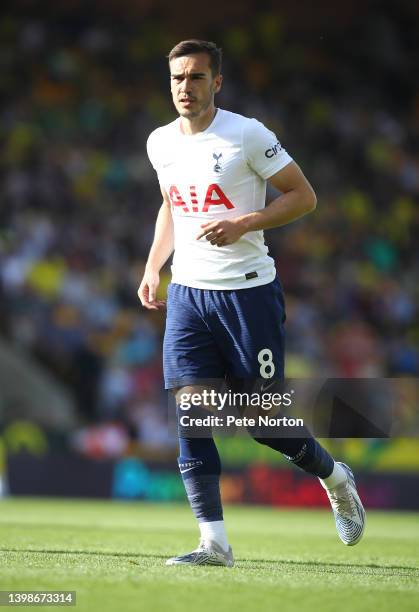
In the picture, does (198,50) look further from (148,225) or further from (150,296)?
(148,225)

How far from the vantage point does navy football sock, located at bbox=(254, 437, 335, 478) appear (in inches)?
224

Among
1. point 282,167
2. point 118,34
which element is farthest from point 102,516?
point 118,34

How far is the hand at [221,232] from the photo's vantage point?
525 cm

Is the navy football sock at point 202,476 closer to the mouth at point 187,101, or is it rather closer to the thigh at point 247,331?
the thigh at point 247,331

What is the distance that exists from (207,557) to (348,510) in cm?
99

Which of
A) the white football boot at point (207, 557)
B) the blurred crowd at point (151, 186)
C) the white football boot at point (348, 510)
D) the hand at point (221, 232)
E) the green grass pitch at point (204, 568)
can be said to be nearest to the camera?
the green grass pitch at point (204, 568)

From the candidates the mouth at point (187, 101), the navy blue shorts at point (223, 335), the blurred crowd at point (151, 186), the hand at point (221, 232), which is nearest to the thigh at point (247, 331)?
the navy blue shorts at point (223, 335)

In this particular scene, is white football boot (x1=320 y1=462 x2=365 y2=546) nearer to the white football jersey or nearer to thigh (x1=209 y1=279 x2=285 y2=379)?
thigh (x1=209 y1=279 x2=285 y2=379)

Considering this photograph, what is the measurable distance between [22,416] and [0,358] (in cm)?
80

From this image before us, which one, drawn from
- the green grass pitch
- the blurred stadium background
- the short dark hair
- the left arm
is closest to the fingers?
the left arm

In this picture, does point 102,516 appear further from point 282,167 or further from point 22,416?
point 282,167

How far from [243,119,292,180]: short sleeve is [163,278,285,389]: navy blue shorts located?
59cm

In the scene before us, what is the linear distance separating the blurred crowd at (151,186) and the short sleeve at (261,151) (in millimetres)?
8979

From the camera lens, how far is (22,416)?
48.8ft
